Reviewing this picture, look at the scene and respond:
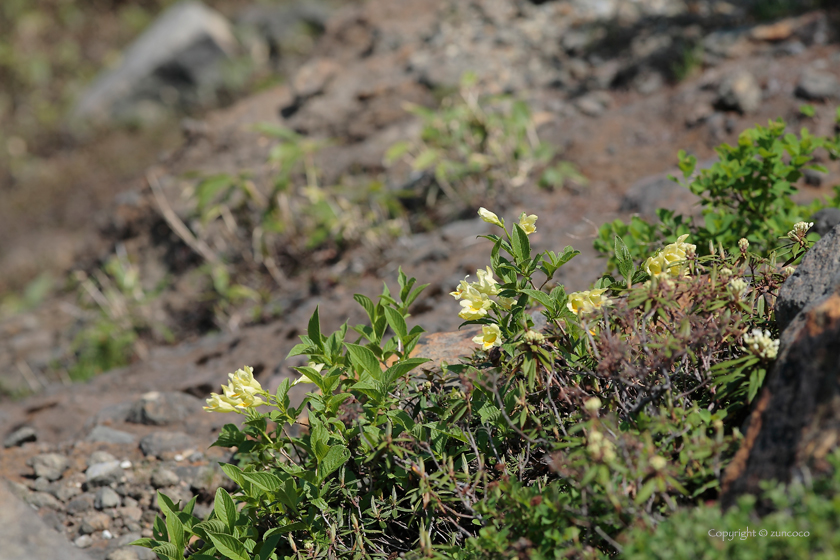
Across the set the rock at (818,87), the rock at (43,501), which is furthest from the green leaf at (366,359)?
the rock at (818,87)

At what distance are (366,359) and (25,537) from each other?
109 centimetres

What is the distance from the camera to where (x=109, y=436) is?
11.1ft

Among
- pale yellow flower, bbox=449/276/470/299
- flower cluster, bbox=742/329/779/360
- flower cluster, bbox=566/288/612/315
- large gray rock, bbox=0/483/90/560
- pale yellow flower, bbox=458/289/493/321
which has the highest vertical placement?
pale yellow flower, bbox=449/276/470/299

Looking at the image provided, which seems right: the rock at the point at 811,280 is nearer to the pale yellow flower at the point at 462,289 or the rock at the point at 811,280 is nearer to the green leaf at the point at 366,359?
the pale yellow flower at the point at 462,289

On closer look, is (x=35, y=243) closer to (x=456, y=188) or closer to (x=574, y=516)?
(x=456, y=188)

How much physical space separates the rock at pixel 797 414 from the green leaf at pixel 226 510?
145 cm

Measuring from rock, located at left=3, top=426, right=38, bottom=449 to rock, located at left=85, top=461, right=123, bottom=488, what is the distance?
0.66m

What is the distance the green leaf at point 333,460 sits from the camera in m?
2.07

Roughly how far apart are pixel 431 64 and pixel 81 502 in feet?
18.0

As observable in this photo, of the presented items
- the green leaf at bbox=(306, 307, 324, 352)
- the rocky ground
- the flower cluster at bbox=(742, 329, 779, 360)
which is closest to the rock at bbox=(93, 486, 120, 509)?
the rocky ground

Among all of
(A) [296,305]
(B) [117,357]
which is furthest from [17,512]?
(B) [117,357]

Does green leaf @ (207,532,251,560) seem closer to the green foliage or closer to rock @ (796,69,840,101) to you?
the green foliage

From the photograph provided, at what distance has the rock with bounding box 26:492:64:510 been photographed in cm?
293

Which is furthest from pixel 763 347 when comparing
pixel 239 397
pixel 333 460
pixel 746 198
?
pixel 239 397
